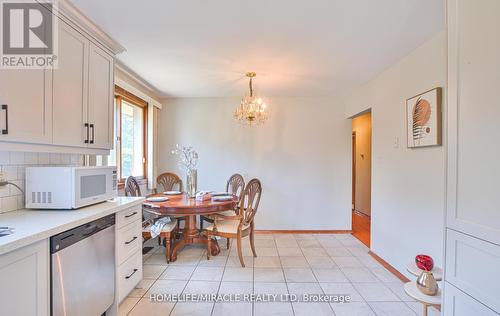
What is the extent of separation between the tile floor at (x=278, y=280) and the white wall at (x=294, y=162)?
68cm

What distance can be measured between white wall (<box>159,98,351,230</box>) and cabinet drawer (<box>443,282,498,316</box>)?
300 centimetres

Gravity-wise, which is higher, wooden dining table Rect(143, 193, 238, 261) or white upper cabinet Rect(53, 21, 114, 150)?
white upper cabinet Rect(53, 21, 114, 150)

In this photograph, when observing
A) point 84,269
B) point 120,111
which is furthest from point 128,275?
point 120,111

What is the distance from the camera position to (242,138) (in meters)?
4.33

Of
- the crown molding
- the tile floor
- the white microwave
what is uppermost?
the crown molding

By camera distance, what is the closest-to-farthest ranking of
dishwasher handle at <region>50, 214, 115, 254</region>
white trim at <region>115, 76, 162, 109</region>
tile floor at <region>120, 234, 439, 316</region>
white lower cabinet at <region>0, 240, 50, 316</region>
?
white lower cabinet at <region>0, 240, 50, 316</region> → dishwasher handle at <region>50, 214, 115, 254</region> → tile floor at <region>120, 234, 439, 316</region> → white trim at <region>115, 76, 162, 109</region>

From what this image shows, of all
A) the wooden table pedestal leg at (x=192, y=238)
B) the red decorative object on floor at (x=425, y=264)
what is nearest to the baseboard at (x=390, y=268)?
the red decorative object on floor at (x=425, y=264)

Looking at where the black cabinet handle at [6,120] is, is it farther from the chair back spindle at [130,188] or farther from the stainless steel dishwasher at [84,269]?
the chair back spindle at [130,188]

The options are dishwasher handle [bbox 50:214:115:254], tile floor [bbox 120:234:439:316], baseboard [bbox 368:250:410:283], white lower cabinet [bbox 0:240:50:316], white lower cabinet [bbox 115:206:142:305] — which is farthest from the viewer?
baseboard [bbox 368:250:410:283]

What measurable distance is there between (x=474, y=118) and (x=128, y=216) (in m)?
2.39

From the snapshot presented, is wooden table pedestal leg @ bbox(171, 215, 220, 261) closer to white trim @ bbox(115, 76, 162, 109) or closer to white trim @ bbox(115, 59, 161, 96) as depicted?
white trim @ bbox(115, 76, 162, 109)

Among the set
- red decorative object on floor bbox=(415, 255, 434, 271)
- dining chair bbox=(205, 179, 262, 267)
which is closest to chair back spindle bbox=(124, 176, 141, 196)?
dining chair bbox=(205, 179, 262, 267)

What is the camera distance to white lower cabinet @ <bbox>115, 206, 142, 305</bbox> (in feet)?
6.42

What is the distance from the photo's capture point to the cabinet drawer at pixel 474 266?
107 centimetres
